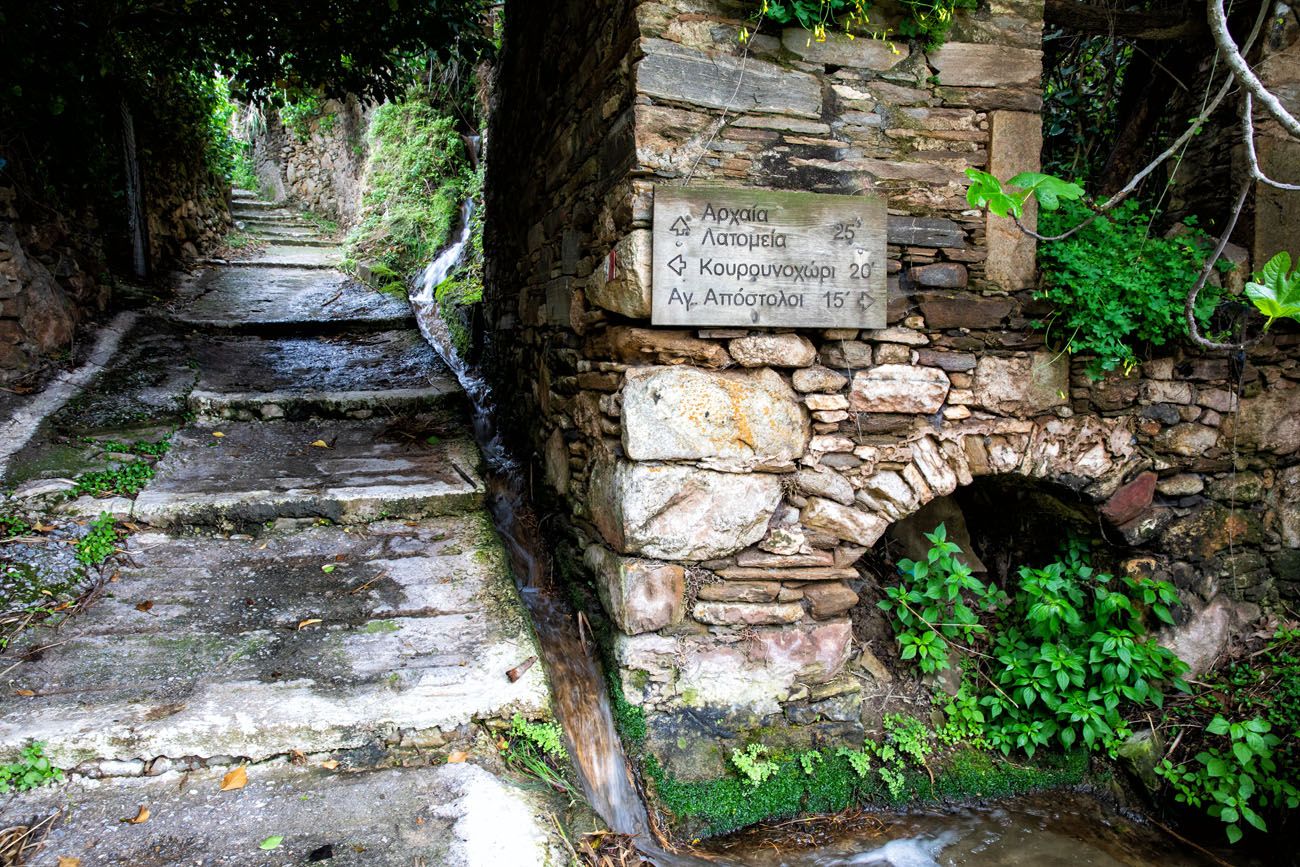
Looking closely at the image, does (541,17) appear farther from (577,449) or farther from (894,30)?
(577,449)

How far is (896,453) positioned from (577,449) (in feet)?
4.39

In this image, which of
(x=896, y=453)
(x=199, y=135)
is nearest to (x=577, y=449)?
(x=896, y=453)

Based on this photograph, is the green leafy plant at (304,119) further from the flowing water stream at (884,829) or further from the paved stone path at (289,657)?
the flowing water stream at (884,829)

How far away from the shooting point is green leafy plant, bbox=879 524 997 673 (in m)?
3.13

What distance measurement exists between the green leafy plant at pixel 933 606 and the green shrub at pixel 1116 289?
37.0 inches

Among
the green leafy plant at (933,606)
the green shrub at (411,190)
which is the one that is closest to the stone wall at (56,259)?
the green shrub at (411,190)

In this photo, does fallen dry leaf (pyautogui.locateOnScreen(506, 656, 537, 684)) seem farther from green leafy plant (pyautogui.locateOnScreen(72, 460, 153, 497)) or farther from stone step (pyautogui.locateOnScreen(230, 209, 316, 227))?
stone step (pyautogui.locateOnScreen(230, 209, 316, 227))

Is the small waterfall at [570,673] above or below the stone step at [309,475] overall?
below

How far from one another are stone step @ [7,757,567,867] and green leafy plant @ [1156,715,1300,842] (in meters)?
2.51

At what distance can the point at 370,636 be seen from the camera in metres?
2.80

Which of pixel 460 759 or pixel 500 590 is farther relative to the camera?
pixel 500 590

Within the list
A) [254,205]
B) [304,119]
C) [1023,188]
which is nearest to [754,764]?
[1023,188]

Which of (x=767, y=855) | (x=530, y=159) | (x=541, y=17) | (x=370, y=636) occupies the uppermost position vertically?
(x=541, y=17)

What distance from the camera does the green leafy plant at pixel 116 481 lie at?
3.47 meters
